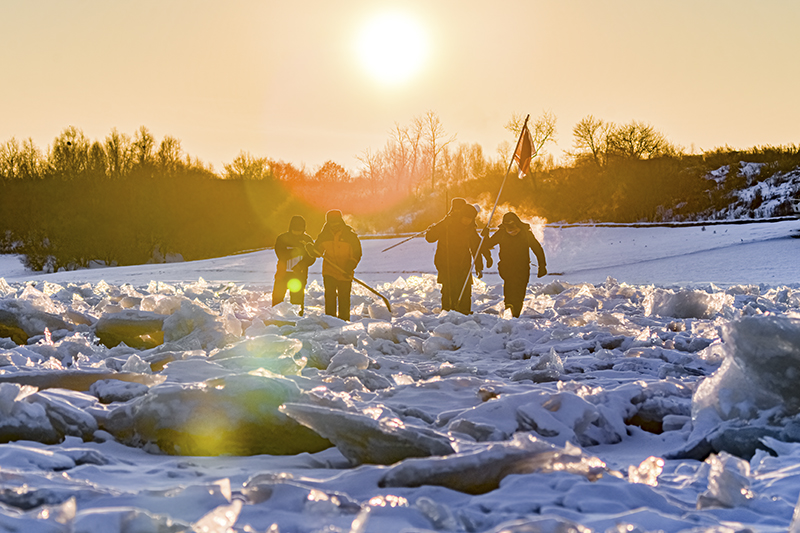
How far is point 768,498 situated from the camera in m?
2.33

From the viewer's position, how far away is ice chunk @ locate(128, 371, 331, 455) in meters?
3.14

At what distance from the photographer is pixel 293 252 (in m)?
9.44

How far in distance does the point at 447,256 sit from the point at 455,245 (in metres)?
0.19

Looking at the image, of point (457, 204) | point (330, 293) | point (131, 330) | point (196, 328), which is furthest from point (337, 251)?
point (131, 330)

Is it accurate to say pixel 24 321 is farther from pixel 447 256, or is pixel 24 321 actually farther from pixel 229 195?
pixel 229 195

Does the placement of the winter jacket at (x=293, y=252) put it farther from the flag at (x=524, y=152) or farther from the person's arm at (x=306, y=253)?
the flag at (x=524, y=152)

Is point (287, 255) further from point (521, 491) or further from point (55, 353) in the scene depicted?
point (521, 491)

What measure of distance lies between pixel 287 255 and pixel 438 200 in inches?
1789

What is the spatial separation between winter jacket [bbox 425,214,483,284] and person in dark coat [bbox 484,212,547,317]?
1.25 feet

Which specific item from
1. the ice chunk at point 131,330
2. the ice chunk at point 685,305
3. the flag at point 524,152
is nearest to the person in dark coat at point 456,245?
the flag at point 524,152

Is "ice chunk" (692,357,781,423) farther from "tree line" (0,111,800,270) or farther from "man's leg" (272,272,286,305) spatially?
"tree line" (0,111,800,270)

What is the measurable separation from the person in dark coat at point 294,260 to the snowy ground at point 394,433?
3.04 metres

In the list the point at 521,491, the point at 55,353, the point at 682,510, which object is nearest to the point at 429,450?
the point at 521,491

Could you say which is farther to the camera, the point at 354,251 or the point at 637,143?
the point at 637,143
